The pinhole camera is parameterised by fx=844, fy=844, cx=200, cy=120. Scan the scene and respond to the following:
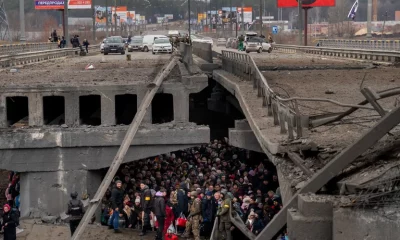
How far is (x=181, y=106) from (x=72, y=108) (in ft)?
9.61

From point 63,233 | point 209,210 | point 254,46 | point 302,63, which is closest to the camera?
point 209,210

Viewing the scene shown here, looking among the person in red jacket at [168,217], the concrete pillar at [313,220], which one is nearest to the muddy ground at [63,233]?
the person in red jacket at [168,217]

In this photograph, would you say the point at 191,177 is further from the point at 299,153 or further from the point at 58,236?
the point at 299,153

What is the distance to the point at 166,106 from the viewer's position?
1261 inches

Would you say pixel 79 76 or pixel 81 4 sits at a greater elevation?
pixel 81 4

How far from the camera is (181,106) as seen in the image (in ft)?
75.2

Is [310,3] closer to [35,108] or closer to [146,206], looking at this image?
[35,108]

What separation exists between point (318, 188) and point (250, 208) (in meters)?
7.67

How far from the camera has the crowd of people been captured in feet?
49.7

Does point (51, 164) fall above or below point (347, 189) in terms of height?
below

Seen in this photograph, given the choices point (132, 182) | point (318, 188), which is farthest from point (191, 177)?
point (318, 188)

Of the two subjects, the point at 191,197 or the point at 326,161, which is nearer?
the point at 326,161

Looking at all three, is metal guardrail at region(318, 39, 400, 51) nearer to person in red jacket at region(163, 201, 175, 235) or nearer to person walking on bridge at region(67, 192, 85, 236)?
person in red jacket at region(163, 201, 175, 235)

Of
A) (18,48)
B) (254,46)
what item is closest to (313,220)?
(18,48)
